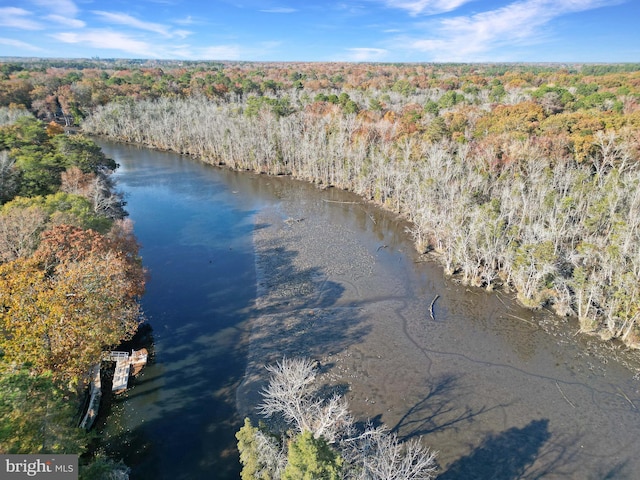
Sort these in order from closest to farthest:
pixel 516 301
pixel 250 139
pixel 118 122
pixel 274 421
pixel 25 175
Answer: pixel 274 421 < pixel 516 301 < pixel 25 175 < pixel 250 139 < pixel 118 122

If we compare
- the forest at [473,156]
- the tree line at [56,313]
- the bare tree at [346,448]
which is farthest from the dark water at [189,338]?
the forest at [473,156]

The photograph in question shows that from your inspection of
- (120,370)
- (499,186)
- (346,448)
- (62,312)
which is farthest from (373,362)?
(499,186)

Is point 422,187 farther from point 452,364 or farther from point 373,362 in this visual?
point 373,362

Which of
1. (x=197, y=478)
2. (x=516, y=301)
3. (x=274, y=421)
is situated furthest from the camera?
(x=516, y=301)

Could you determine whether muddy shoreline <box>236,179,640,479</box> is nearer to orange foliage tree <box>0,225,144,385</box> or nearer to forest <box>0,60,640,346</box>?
forest <box>0,60,640,346</box>

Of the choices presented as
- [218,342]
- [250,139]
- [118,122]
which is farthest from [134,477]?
[118,122]

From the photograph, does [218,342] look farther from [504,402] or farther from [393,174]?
[393,174]

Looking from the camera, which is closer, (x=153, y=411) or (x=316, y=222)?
(x=153, y=411)

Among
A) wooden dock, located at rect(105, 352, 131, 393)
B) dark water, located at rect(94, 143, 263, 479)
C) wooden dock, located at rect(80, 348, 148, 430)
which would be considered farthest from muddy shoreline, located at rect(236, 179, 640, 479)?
wooden dock, located at rect(105, 352, 131, 393)
